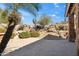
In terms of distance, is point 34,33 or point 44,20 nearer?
point 44,20

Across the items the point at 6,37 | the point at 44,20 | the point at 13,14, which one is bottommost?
the point at 6,37

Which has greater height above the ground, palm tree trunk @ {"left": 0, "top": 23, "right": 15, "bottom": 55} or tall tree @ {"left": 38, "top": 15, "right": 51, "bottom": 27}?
tall tree @ {"left": 38, "top": 15, "right": 51, "bottom": 27}

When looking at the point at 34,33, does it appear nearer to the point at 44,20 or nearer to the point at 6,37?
the point at 44,20

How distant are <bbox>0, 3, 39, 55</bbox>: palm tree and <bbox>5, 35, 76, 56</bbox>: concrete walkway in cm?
44

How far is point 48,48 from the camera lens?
672 centimetres

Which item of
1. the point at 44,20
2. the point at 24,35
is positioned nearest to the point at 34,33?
the point at 24,35

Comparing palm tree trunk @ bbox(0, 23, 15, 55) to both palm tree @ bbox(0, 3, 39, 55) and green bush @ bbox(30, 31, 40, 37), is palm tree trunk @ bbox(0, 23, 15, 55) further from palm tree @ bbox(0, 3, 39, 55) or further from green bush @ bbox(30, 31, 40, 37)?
green bush @ bbox(30, 31, 40, 37)

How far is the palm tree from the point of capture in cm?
641

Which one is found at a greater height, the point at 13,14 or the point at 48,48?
the point at 13,14

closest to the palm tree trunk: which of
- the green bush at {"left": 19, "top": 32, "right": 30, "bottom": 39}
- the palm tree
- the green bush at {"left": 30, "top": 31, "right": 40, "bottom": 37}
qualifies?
the palm tree

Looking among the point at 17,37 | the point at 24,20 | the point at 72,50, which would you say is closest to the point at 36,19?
the point at 24,20

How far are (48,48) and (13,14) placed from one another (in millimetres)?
1324

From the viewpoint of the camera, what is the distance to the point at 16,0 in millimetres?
6156

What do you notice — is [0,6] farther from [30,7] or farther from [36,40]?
[36,40]
